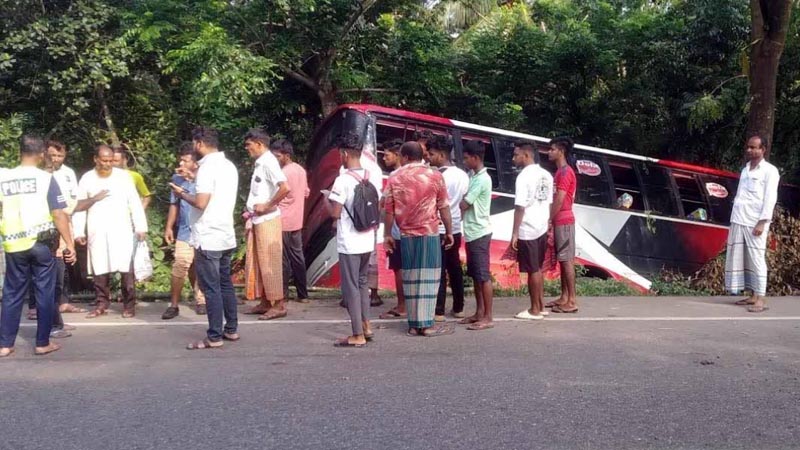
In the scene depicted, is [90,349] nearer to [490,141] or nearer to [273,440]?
[273,440]

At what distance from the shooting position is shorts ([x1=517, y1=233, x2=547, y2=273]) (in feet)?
22.3

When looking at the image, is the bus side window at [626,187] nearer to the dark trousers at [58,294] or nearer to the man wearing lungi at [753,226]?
the man wearing lungi at [753,226]

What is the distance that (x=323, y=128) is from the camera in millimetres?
9305

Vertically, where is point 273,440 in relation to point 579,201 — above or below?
below

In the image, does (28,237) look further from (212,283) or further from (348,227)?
(348,227)

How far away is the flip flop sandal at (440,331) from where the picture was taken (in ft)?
20.3

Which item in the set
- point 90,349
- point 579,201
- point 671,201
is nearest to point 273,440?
point 90,349

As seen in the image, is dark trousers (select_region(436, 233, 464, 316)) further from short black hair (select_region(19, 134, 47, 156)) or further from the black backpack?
short black hair (select_region(19, 134, 47, 156))

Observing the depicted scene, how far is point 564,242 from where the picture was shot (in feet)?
23.9

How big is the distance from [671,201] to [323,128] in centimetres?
519

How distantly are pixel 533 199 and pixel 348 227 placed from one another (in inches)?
77.4

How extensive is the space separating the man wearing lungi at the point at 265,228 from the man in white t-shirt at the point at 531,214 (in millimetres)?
2213

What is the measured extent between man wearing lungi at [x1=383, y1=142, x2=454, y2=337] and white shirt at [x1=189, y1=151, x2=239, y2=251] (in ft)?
4.35

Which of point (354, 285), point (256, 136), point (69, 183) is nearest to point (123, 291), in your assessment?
point (69, 183)
